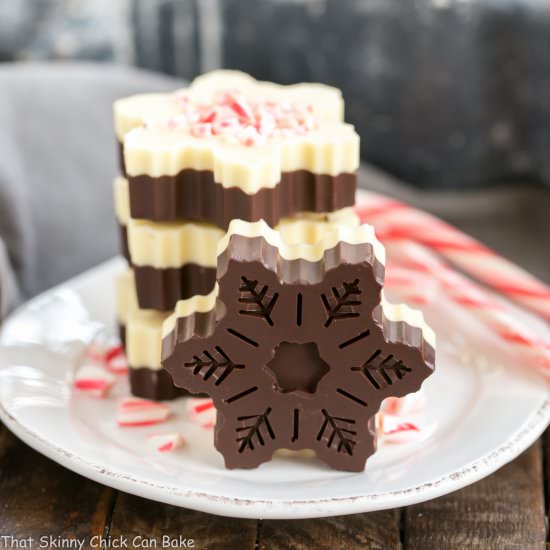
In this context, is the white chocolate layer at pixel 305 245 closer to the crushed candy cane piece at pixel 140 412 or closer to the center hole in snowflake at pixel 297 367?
the center hole in snowflake at pixel 297 367

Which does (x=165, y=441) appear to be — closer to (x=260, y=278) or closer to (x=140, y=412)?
(x=140, y=412)

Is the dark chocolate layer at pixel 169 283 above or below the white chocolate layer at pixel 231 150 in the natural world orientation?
below

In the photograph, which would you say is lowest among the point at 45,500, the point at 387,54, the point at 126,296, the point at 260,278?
the point at 45,500

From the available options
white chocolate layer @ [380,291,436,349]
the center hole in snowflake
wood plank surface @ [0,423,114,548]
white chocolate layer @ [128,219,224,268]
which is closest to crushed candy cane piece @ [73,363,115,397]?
wood plank surface @ [0,423,114,548]

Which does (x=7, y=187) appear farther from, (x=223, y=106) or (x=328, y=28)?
(x=328, y=28)

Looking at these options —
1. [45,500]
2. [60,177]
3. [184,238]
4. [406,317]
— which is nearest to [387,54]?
[60,177]

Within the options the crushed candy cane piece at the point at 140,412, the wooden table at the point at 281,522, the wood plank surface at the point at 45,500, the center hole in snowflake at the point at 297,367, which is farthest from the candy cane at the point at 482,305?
the wood plank surface at the point at 45,500

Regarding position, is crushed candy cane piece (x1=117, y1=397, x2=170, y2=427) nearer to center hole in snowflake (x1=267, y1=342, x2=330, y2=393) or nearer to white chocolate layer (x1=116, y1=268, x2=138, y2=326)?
white chocolate layer (x1=116, y1=268, x2=138, y2=326)
